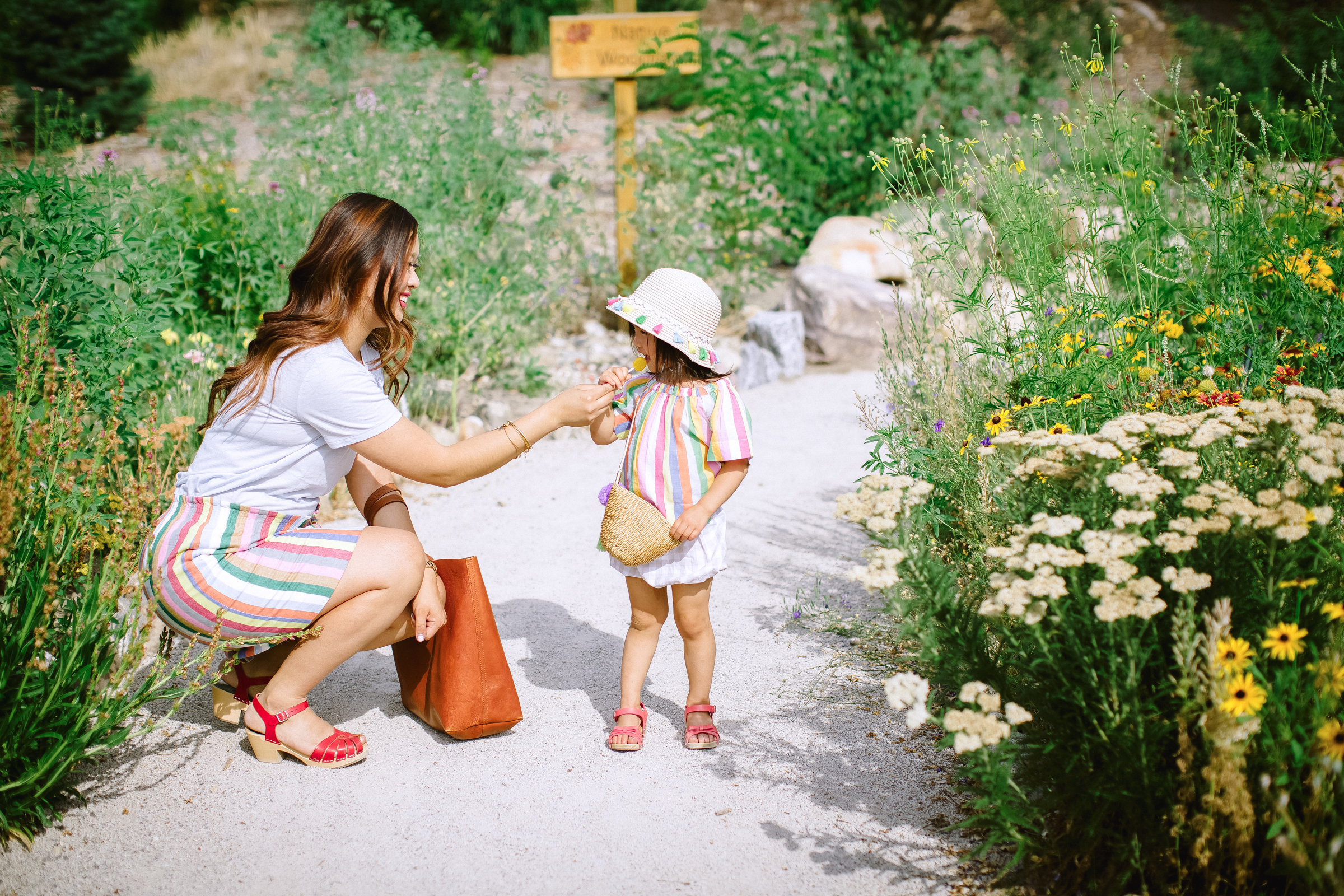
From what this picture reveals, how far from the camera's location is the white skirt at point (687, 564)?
2.40m

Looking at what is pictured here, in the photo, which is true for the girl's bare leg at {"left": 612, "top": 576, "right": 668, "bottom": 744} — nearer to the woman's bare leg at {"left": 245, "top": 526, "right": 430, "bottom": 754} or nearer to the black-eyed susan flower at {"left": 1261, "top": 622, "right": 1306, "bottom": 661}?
the woman's bare leg at {"left": 245, "top": 526, "right": 430, "bottom": 754}

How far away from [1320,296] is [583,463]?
124 inches

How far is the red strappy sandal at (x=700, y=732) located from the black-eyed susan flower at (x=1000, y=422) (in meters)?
1.03

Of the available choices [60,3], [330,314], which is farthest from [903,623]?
[60,3]

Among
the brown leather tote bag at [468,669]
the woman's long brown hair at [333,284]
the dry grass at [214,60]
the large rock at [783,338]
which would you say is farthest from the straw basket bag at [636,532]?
the dry grass at [214,60]

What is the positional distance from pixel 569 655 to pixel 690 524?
943 millimetres

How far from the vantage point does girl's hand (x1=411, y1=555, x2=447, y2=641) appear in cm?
244

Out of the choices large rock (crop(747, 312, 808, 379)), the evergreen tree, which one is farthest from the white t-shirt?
the evergreen tree

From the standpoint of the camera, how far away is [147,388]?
11.6 ft

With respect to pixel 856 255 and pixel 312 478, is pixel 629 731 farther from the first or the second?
pixel 856 255

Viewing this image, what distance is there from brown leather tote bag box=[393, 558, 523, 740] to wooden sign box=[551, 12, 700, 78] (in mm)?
4744

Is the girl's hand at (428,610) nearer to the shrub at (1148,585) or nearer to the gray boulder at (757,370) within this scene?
the shrub at (1148,585)

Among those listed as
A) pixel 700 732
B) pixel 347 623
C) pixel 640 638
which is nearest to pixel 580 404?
pixel 640 638

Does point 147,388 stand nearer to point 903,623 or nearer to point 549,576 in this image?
point 549,576
